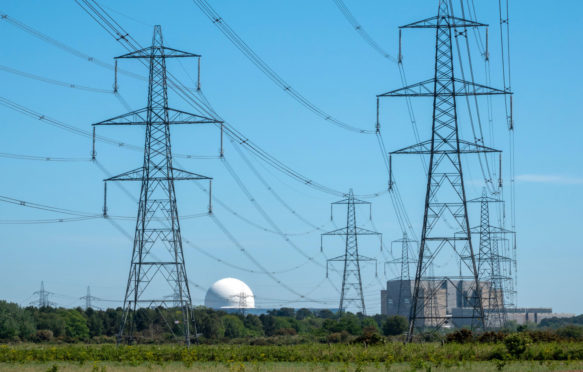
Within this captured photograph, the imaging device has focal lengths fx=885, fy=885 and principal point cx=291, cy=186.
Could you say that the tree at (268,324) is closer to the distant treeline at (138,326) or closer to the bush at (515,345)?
the distant treeline at (138,326)

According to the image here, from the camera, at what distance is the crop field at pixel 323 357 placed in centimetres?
5184

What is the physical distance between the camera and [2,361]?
56.6 meters

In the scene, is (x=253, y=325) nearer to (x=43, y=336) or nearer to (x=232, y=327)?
(x=232, y=327)

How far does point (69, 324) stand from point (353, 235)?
5304 cm

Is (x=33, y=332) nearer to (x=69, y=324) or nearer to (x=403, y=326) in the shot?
(x=69, y=324)

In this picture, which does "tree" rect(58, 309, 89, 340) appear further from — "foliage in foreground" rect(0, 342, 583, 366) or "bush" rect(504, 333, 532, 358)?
"bush" rect(504, 333, 532, 358)

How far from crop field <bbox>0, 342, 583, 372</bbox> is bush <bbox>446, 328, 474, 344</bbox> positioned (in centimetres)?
357

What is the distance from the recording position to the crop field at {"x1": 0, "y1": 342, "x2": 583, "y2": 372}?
170 feet

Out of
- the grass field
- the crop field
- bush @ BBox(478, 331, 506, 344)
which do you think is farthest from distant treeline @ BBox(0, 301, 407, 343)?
the grass field

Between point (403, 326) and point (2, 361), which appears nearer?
point (2, 361)

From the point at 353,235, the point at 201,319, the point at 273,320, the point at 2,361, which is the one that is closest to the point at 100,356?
the point at 2,361

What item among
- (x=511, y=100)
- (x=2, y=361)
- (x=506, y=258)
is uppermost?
(x=511, y=100)

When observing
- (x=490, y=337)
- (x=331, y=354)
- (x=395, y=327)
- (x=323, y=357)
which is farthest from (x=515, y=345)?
(x=395, y=327)

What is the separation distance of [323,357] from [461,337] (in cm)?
1388
